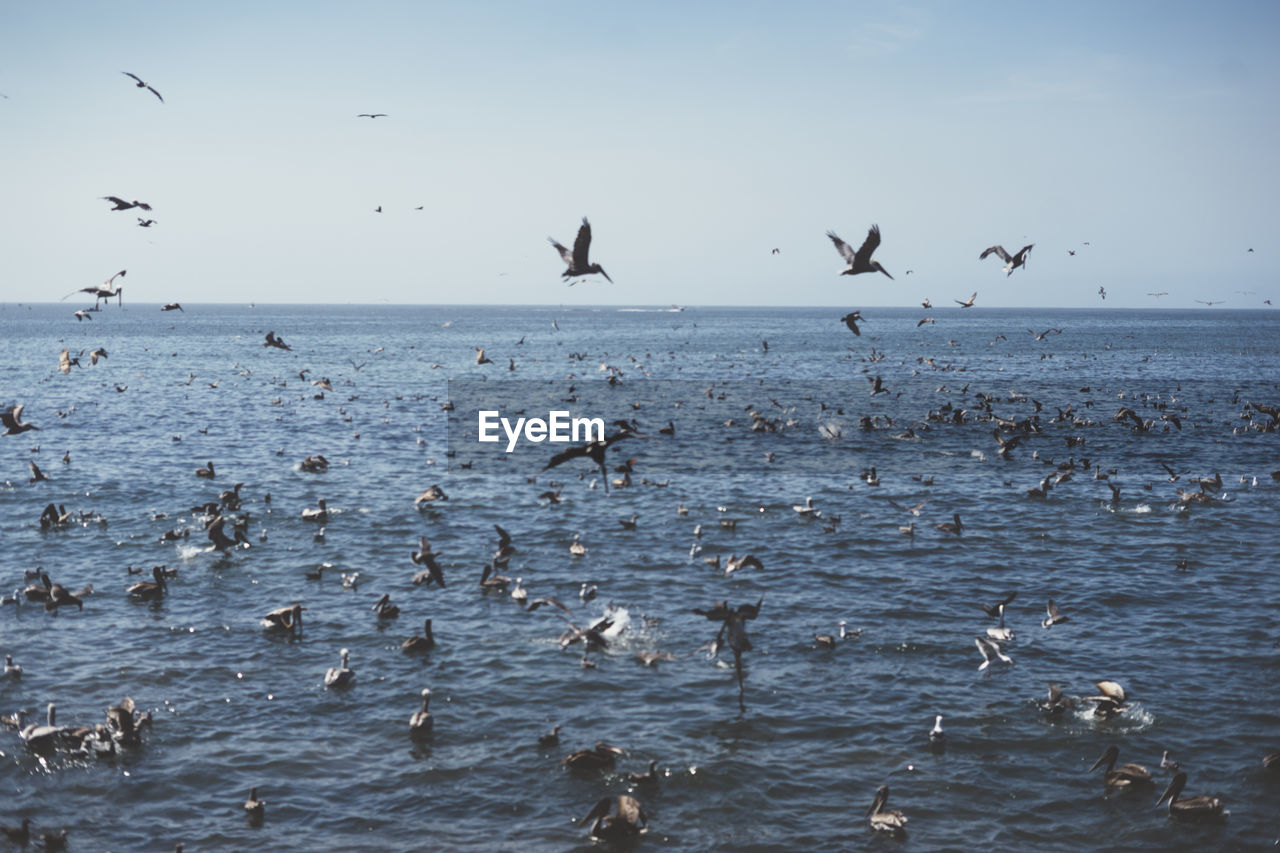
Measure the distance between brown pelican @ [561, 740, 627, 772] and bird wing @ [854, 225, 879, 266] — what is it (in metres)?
11.8

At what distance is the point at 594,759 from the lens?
14.4m

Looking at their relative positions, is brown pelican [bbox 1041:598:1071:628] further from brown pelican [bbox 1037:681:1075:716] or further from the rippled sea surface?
brown pelican [bbox 1037:681:1075:716]

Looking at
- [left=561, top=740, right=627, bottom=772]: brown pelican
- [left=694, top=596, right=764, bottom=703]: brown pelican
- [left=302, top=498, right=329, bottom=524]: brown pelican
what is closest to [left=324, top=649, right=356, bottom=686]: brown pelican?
[left=561, top=740, right=627, bottom=772]: brown pelican

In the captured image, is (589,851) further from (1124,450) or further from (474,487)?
(1124,450)

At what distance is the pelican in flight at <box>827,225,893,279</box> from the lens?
19.7m

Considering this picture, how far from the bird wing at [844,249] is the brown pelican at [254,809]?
1551 cm

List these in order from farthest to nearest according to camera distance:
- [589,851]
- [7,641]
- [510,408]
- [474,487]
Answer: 1. [510,408]
2. [474,487]
3. [7,641]
4. [589,851]

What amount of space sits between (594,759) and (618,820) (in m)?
1.78

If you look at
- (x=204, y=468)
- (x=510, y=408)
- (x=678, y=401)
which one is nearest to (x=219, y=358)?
(x=510, y=408)

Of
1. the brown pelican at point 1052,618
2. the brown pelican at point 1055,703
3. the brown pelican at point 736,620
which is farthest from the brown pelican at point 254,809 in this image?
the brown pelican at point 1052,618

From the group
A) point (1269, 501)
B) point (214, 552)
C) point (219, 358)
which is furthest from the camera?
point (219, 358)

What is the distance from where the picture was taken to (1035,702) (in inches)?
664

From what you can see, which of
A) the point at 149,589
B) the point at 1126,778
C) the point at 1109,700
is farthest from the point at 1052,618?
the point at 149,589

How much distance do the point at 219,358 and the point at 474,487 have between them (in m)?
91.2
